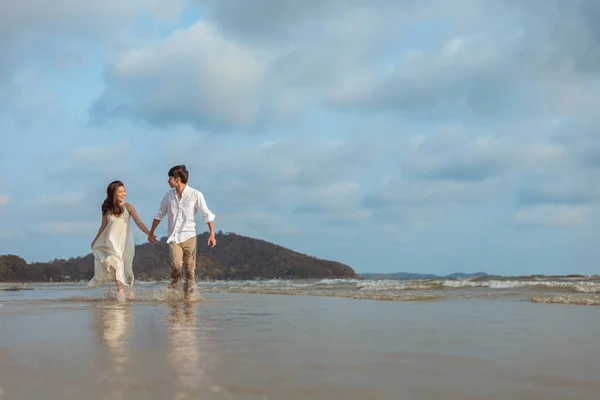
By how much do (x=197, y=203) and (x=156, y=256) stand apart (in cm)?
3994

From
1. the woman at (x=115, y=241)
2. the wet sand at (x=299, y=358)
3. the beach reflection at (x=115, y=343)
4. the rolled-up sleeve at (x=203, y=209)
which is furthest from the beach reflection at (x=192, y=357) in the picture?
the woman at (x=115, y=241)

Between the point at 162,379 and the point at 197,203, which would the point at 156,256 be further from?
the point at 162,379

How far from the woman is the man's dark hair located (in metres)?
0.95

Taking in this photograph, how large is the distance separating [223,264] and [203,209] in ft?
155

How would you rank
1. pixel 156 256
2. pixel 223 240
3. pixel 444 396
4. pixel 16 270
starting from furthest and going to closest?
pixel 223 240 < pixel 156 256 < pixel 16 270 < pixel 444 396

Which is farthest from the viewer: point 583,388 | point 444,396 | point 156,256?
point 156,256

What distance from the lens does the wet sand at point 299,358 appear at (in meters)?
2.45

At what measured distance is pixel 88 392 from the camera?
7.86 ft

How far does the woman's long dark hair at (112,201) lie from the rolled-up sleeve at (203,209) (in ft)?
4.31

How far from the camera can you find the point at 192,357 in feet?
10.5

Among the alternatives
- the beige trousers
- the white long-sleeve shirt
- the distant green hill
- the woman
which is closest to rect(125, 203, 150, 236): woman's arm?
the woman

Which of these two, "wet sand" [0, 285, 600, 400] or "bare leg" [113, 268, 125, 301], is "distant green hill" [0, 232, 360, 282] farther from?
"wet sand" [0, 285, 600, 400]

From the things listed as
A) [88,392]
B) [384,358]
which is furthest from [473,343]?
[88,392]

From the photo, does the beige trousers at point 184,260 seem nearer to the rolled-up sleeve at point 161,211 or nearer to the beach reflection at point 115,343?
the rolled-up sleeve at point 161,211
